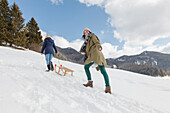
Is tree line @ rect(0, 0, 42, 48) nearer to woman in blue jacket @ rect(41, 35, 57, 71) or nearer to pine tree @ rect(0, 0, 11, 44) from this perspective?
pine tree @ rect(0, 0, 11, 44)

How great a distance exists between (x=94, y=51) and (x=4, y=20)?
23311 mm

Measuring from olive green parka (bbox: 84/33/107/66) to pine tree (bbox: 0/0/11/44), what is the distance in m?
21.3

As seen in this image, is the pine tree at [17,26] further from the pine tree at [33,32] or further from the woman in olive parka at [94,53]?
the woman in olive parka at [94,53]

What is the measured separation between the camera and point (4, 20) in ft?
60.8

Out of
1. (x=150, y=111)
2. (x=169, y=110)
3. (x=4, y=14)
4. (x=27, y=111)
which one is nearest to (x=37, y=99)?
(x=27, y=111)

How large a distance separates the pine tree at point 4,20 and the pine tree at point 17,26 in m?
0.91

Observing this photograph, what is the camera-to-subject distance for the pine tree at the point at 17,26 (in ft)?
62.1

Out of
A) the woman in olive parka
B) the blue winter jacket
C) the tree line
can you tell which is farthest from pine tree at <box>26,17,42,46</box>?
the woman in olive parka

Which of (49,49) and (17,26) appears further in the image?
(17,26)

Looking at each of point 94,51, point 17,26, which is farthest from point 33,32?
point 94,51

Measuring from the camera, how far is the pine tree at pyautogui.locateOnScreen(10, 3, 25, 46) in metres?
18.9

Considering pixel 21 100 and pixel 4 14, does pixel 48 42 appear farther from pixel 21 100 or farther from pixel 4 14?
pixel 4 14

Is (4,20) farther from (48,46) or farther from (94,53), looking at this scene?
(94,53)

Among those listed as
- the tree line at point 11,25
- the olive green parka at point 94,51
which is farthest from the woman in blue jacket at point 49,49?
the tree line at point 11,25
